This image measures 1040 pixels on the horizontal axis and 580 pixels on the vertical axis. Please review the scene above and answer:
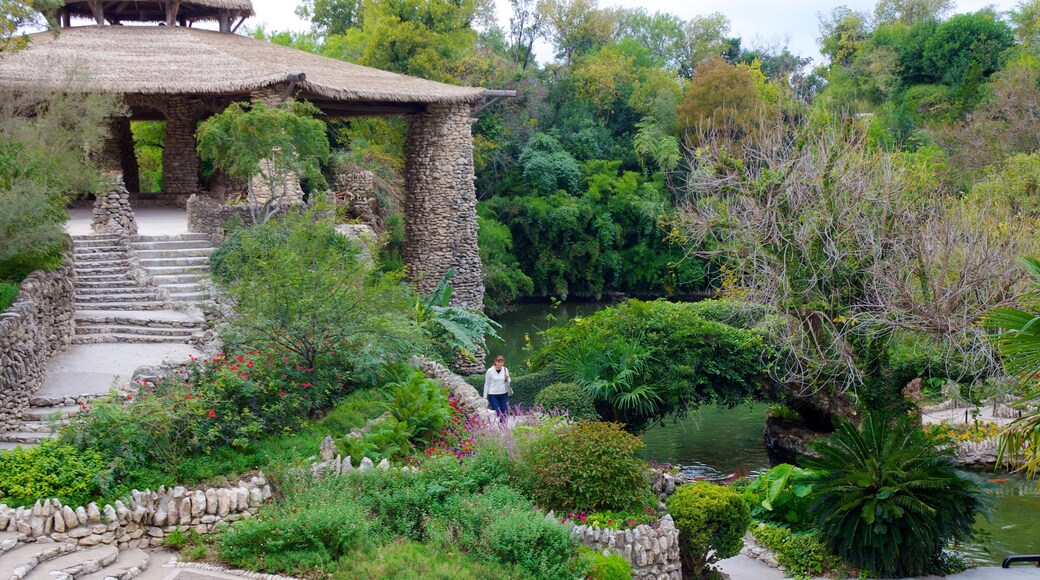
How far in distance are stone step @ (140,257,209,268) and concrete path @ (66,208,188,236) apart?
1.38 metres

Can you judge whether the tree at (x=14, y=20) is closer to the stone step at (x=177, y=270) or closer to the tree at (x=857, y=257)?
the stone step at (x=177, y=270)

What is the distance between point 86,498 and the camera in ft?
33.3

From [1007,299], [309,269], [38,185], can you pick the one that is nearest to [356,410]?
[309,269]

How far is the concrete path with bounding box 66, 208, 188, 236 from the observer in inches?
804

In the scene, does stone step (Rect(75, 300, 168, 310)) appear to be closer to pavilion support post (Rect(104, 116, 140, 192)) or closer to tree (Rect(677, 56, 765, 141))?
pavilion support post (Rect(104, 116, 140, 192))

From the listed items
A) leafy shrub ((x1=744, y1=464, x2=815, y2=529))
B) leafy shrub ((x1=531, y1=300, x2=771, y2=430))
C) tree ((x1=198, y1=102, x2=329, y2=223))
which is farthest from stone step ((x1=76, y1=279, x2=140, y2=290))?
leafy shrub ((x1=744, y1=464, x2=815, y2=529))

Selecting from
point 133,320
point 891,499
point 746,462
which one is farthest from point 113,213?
point 891,499

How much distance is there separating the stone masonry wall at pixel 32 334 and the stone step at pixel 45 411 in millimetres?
83

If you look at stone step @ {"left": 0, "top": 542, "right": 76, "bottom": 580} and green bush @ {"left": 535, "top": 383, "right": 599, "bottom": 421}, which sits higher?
stone step @ {"left": 0, "top": 542, "right": 76, "bottom": 580}

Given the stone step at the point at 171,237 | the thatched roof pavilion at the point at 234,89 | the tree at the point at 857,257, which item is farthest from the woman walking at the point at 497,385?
the stone step at the point at 171,237

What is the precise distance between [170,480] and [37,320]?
4.71 m

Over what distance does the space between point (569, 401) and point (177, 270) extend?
7.94 metres

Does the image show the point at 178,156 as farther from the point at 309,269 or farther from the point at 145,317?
the point at 309,269

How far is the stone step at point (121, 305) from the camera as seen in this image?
1653 centimetres
